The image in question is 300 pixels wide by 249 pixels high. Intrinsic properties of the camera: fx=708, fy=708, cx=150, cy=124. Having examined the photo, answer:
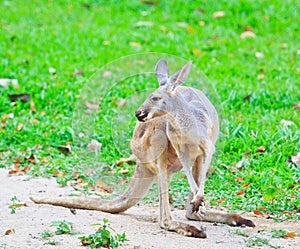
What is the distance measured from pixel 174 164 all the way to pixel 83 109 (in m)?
0.81

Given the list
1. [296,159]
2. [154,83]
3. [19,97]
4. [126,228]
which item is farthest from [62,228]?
[154,83]

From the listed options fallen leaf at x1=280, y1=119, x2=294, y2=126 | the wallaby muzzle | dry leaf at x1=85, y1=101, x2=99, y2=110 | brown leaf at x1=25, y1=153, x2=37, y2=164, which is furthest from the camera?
fallen leaf at x1=280, y1=119, x2=294, y2=126

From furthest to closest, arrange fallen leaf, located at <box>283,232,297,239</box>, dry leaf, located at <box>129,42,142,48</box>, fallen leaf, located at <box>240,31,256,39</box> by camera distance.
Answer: fallen leaf, located at <box>240,31,256,39</box>
dry leaf, located at <box>129,42,142,48</box>
fallen leaf, located at <box>283,232,297,239</box>

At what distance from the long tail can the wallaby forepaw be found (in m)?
0.48

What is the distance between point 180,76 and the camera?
3.93 meters

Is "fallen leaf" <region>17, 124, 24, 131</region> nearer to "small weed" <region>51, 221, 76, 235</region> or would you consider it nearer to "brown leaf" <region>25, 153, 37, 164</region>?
"brown leaf" <region>25, 153, 37, 164</region>

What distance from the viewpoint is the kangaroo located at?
13.1 feet

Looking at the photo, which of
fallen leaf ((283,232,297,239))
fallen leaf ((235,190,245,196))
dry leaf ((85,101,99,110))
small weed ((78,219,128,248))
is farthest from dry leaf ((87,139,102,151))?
fallen leaf ((283,232,297,239))

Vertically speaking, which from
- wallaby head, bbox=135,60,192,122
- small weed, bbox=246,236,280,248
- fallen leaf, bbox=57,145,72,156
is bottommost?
fallen leaf, bbox=57,145,72,156

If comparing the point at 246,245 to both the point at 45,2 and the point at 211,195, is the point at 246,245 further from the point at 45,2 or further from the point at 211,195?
the point at 45,2

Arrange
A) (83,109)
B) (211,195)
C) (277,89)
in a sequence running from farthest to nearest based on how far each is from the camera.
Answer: (277,89), (211,195), (83,109)

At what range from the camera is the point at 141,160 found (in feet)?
14.7

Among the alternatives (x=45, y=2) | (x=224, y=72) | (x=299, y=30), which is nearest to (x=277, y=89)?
(x=224, y=72)

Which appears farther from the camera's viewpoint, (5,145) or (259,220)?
(5,145)
